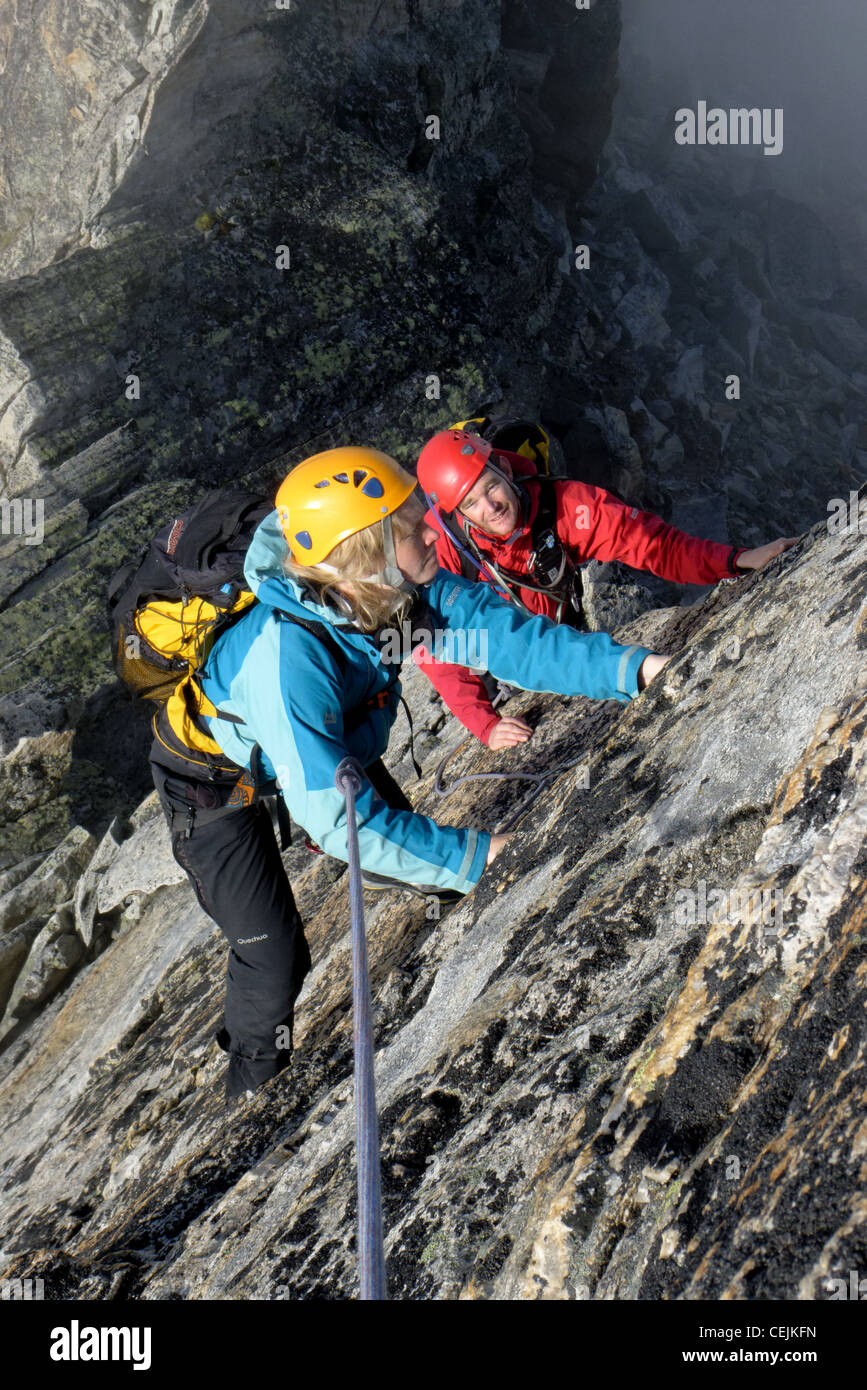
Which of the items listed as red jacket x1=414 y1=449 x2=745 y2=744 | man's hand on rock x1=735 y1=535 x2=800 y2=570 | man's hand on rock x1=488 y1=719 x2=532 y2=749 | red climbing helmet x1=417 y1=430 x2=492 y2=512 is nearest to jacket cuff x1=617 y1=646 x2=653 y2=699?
man's hand on rock x1=735 y1=535 x2=800 y2=570

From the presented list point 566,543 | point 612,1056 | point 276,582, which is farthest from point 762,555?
Answer: point 612,1056

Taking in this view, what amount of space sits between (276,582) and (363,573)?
0.52m

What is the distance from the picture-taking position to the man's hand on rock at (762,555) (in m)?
5.77

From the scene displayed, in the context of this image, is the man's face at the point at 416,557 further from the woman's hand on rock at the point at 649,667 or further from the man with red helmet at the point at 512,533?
the man with red helmet at the point at 512,533

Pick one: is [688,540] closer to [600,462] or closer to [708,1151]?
[708,1151]

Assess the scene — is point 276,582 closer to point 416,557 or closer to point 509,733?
point 416,557

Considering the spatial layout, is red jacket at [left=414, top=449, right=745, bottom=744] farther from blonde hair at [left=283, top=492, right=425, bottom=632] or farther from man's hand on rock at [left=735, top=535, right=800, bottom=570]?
blonde hair at [left=283, top=492, right=425, bottom=632]

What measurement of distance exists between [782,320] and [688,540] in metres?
59.5

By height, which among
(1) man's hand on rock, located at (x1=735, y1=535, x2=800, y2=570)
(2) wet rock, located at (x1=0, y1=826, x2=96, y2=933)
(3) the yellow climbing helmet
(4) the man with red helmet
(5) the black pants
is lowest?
(2) wet rock, located at (x1=0, y1=826, x2=96, y2=933)

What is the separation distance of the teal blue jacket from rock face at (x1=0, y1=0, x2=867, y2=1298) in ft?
1.29

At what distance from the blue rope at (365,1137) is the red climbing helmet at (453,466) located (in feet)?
15.0

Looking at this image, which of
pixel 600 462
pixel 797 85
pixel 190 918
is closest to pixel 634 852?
pixel 190 918

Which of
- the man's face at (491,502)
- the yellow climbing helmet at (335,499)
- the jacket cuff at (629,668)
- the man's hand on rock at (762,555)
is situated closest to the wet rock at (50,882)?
the man's face at (491,502)

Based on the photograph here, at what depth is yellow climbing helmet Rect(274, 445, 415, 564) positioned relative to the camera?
4406mm
